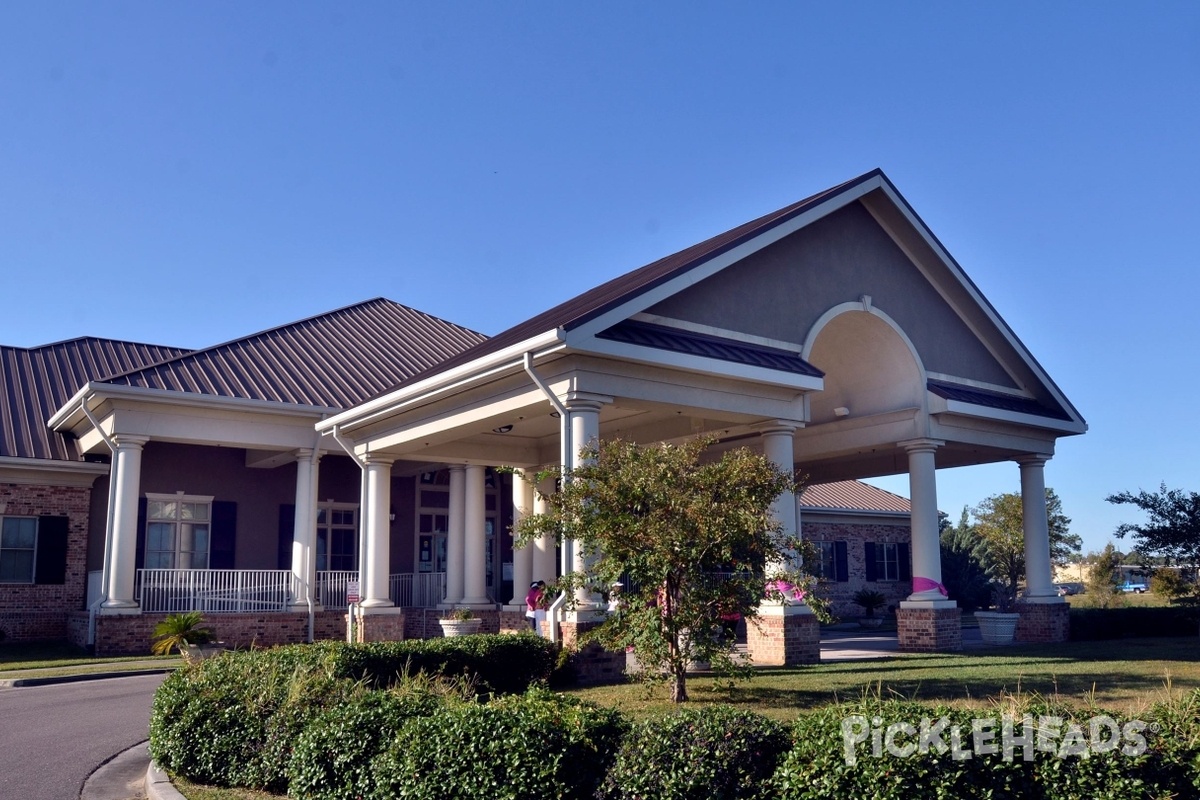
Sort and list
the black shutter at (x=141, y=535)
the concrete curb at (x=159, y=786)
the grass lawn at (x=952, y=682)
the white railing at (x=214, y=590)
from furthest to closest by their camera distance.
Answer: the black shutter at (x=141, y=535), the white railing at (x=214, y=590), the grass lawn at (x=952, y=682), the concrete curb at (x=159, y=786)

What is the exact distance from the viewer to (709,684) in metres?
12.3

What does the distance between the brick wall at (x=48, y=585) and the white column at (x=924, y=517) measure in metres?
17.0

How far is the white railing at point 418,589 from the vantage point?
24.2 meters

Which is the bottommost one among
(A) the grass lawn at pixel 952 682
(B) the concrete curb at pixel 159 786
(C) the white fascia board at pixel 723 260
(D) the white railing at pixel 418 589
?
(B) the concrete curb at pixel 159 786

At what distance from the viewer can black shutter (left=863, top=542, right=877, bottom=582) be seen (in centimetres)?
3606

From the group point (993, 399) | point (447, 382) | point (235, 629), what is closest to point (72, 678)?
point (235, 629)

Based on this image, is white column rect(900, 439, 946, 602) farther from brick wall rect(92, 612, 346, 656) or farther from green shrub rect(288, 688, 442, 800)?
green shrub rect(288, 688, 442, 800)

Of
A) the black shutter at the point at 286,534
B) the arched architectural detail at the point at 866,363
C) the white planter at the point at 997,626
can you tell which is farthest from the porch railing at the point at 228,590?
the white planter at the point at 997,626

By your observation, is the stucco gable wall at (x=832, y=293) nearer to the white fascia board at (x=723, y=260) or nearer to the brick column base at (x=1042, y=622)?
the white fascia board at (x=723, y=260)

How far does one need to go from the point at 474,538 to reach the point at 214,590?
5240mm

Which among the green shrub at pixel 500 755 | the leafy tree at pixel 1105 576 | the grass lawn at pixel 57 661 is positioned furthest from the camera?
the leafy tree at pixel 1105 576

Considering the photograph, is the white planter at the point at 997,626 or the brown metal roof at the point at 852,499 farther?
the brown metal roof at the point at 852,499

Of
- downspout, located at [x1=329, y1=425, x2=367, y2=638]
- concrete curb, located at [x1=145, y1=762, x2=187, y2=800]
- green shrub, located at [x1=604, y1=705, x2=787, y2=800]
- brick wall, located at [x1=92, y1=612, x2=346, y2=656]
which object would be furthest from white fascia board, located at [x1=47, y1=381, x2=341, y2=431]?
green shrub, located at [x1=604, y1=705, x2=787, y2=800]

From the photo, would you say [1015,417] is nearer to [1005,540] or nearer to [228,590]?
[228,590]
